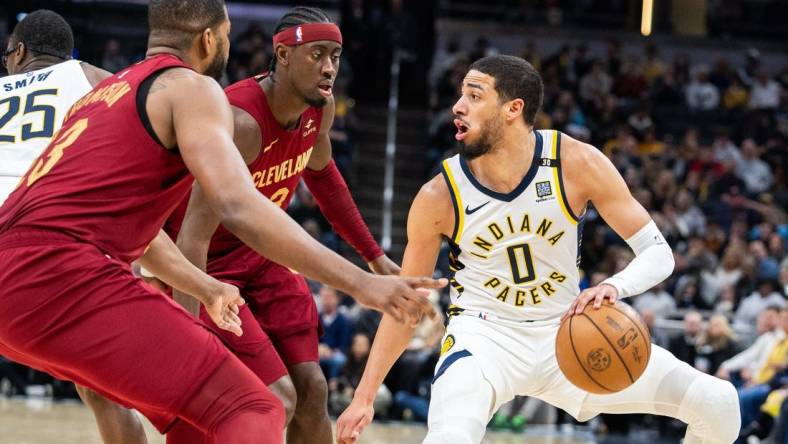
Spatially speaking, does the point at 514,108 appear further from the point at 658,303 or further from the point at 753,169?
the point at 753,169

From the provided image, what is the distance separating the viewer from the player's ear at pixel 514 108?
5457 millimetres

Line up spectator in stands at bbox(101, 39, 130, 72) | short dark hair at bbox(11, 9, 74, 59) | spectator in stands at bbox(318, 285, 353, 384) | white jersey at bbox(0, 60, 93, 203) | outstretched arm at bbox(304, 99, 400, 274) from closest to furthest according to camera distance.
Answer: white jersey at bbox(0, 60, 93, 203) < short dark hair at bbox(11, 9, 74, 59) < outstretched arm at bbox(304, 99, 400, 274) < spectator in stands at bbox(318, 285, 353, 384) < spectator in stands at bbox(101, 39, 130, 72)

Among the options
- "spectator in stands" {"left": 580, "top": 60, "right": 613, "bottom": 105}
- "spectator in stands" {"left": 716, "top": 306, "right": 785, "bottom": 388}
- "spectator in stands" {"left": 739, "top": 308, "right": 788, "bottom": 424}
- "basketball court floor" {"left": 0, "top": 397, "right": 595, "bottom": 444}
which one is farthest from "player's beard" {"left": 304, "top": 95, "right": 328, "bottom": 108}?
"spectator in stands" {"left": 580, "top": 60, "right": 613, "bottom": 105}

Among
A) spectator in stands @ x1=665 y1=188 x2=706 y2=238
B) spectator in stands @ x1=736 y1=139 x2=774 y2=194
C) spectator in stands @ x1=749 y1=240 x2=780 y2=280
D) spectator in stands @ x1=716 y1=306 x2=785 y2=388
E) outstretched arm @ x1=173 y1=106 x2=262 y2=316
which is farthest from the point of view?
spectator in stands @ x1=736 y1=139 x2=774 y2=194

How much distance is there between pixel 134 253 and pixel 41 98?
175cm

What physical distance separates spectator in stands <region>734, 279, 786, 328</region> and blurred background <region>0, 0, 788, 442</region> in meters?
0.02

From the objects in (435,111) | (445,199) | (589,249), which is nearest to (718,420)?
(445,199)

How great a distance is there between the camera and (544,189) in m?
5.41

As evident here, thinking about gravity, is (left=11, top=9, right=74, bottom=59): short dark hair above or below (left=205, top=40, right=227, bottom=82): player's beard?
below

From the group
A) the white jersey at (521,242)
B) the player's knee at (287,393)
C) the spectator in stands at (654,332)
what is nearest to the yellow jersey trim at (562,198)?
the white jersey at (521,242)

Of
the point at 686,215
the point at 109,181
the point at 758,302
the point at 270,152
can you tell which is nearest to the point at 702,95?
the point at 686,215

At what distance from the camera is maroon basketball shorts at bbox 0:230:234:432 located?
3.44 metres

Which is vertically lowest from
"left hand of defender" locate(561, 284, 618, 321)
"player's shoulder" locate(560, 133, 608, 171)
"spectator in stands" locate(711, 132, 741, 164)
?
"spectator in stands" locate(711, 132, 741, 164)

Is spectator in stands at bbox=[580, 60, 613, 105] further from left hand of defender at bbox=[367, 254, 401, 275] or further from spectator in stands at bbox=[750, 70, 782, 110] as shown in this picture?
left hand of defender at bbox=[367, 254, 401, 275]
